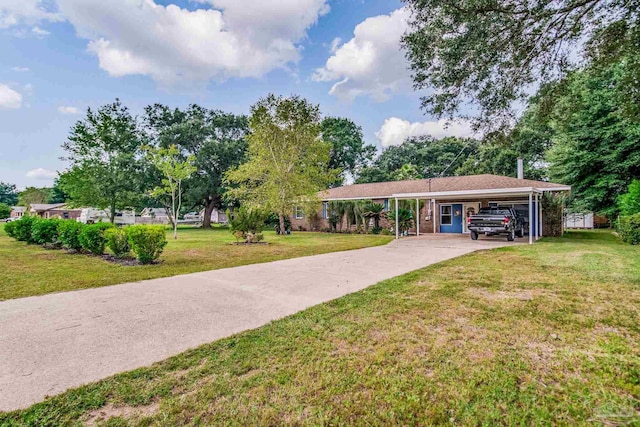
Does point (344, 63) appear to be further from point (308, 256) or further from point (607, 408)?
point (607, 408)

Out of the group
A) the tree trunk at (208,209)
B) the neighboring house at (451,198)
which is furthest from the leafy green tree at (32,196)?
the neighboring house at (451,198)

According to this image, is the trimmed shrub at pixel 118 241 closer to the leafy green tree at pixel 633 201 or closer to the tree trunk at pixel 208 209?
the leafy green tree at pixel 633 201

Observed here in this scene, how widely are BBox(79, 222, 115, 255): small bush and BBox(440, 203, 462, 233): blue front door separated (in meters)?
17.8

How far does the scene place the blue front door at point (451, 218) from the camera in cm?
2012

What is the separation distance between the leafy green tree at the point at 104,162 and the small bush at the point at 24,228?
11751mm

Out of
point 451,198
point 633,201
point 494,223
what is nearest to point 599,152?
point 633,201

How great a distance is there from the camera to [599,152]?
19.3 meters

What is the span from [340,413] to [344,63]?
16493 millimetres

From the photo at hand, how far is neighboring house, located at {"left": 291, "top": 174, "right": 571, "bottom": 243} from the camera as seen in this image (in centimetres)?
1623

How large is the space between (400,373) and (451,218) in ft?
63.2

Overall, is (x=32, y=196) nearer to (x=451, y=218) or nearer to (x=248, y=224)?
(x=248, y=224)

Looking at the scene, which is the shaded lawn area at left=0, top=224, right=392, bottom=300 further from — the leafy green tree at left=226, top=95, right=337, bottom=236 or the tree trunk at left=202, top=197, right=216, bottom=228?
the tree trunk at left=202, top=197, right=216, bottom=228

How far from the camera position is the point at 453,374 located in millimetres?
2721

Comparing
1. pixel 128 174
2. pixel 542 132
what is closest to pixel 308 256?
pixel 128 174
